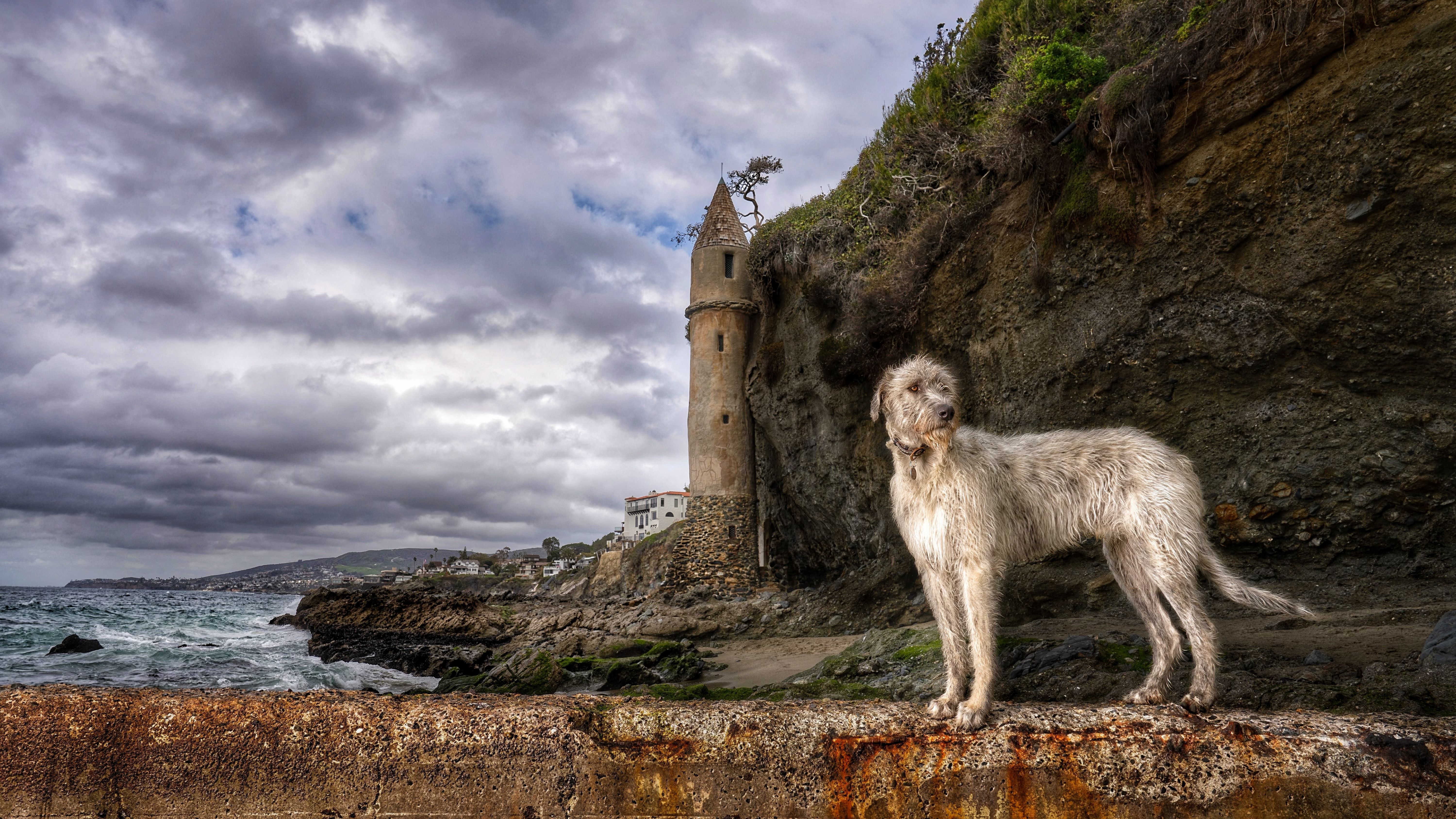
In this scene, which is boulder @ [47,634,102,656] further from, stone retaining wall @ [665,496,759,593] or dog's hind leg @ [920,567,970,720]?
dog's hind leg @ [920,567,970,720]

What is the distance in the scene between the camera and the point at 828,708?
250 cm

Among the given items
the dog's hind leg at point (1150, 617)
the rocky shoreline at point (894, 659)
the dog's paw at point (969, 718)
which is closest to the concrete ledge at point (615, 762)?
the dog's paw at point (969, 718)

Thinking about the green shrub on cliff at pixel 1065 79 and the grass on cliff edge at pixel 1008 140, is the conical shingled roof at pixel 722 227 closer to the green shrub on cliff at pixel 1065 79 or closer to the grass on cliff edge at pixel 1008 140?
the grass on cliff edge at pixel 1008 140

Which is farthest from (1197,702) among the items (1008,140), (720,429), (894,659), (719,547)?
(720,429)

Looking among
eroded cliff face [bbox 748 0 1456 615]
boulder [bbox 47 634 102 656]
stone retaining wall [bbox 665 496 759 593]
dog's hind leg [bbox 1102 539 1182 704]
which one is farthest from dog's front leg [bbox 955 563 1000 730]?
boulder [bbox 47 634 102 656]

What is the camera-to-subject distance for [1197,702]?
11.1ft

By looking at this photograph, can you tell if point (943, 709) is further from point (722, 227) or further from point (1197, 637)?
point (722, 227)

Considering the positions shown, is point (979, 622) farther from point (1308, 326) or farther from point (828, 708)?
point (1308, 326)

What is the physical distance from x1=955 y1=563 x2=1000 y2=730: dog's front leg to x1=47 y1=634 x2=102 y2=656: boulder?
90.6 feet

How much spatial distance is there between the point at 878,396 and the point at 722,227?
957 inches

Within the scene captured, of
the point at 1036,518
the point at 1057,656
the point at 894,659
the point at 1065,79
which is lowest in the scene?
the point at 894,659

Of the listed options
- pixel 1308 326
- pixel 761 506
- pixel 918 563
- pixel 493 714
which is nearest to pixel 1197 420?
pixel 1308 326

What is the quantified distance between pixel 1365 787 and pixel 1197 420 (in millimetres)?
8440

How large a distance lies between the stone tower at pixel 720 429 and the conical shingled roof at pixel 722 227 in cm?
5
